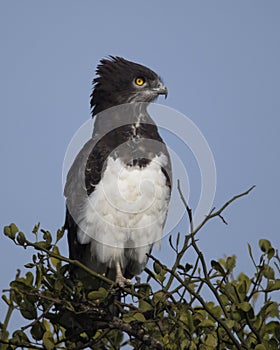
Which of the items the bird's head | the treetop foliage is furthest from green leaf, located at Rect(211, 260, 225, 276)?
the bird's head

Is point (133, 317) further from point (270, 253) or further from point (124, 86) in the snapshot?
point (124, 86)

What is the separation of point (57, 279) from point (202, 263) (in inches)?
42.9

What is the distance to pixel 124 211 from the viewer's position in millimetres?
5992

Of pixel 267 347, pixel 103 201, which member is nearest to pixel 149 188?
pixel 103 201

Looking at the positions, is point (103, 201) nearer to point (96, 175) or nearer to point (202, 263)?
point (96, 175)

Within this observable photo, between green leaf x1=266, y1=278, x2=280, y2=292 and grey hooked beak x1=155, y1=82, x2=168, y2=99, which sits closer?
green leaf x1=266, y1=278, x2=280, y2=292

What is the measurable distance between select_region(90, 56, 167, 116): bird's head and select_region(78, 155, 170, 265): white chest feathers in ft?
3.35

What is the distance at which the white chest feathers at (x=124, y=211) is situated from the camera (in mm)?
5852

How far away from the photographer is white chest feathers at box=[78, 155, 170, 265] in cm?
585

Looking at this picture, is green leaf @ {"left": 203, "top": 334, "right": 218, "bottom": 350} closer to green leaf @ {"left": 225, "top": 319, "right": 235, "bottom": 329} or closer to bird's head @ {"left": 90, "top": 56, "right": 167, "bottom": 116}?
green leaf @ {"left": 225, "top": 319, "right": 235, "bottom": 329}

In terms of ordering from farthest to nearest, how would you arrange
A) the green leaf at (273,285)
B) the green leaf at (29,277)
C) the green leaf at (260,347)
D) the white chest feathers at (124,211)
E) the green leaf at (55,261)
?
the white chest feathers at (124,211) → the green leaf at (55,261) → the green leaf at (29,277) → the green leaf at (273,285) → the green leaf at (260,347)

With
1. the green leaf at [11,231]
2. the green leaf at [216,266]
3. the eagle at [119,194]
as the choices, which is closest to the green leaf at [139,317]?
the green leaf at [216,266]

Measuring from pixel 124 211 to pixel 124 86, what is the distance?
5.07 ft

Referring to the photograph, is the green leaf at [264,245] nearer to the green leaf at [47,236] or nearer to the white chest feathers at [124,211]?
the green leaf at [47,236]
